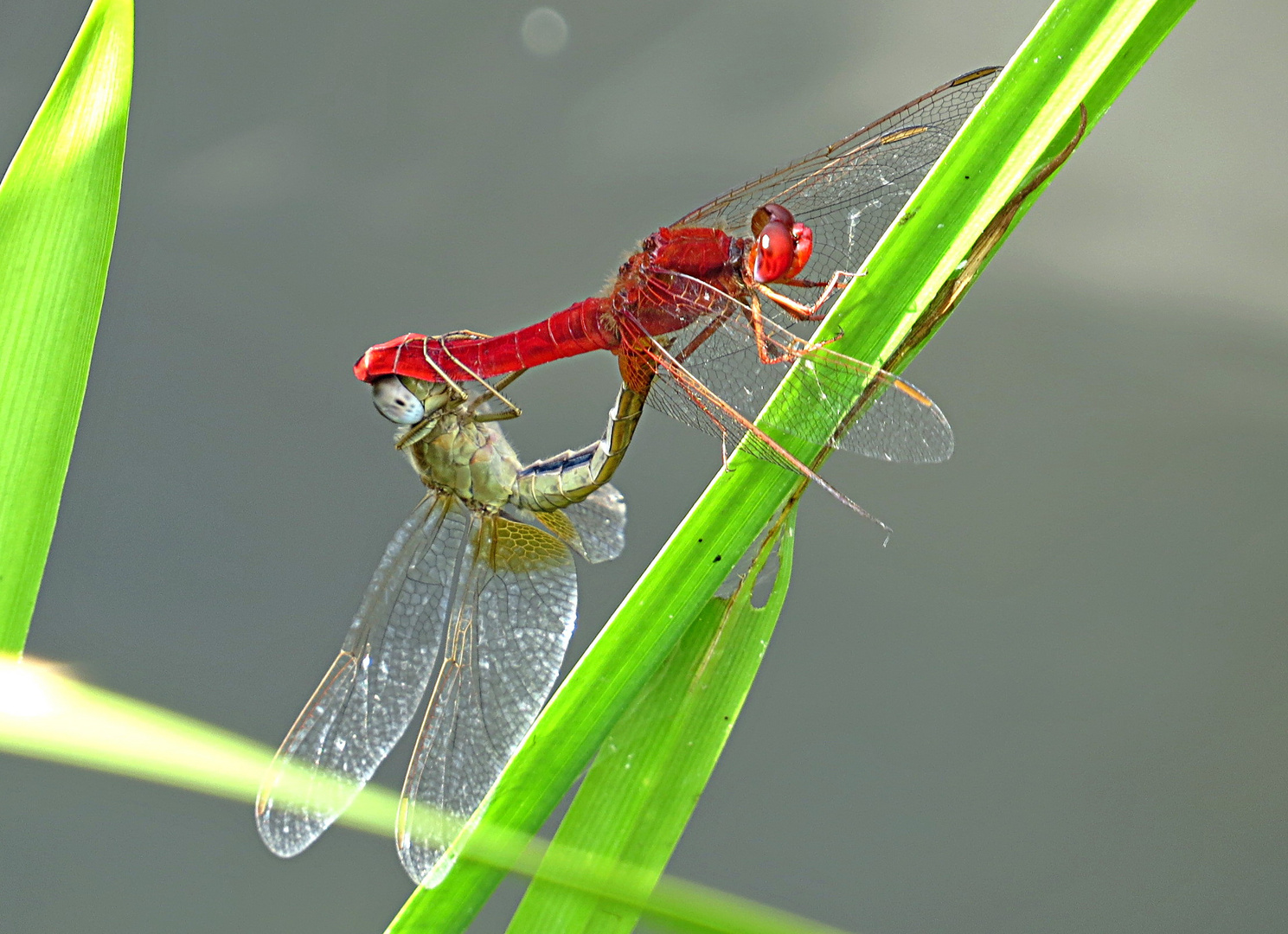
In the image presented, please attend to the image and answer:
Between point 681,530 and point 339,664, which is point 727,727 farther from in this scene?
point 339,664

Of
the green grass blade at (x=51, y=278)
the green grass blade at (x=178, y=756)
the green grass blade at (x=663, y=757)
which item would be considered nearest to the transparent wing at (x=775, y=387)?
the green grass blade at (x=663, y=757)

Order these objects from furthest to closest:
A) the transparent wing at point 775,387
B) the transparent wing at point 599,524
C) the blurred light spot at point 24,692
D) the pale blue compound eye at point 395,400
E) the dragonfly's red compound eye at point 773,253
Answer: the transparent wing at point 599,524
the pale blue compound eye at point 395,400
the dragonfly's red compound eye at point 773,253
the transparent wing at point 775,387
the blurred light spot at point 24,692

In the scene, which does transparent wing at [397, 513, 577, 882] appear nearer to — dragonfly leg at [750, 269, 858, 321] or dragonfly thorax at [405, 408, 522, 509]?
dragonfly thorax at [405, 408, 522, 509]

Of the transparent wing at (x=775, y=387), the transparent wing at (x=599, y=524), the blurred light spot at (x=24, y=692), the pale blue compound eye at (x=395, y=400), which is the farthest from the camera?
the transparent wing at (x=599, y=524)

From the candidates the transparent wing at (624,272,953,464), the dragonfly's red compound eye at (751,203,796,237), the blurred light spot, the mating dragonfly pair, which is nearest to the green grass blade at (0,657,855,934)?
Result: the blurred light spot

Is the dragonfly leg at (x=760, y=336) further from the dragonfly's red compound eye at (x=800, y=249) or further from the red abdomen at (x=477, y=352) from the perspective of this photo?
the red abdomen at (x=477, y=352)

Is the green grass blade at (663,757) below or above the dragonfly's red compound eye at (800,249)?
below

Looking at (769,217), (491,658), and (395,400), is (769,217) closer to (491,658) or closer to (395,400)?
(395,400)

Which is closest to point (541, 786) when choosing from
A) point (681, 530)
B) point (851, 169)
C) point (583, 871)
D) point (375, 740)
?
point (583, 871)
